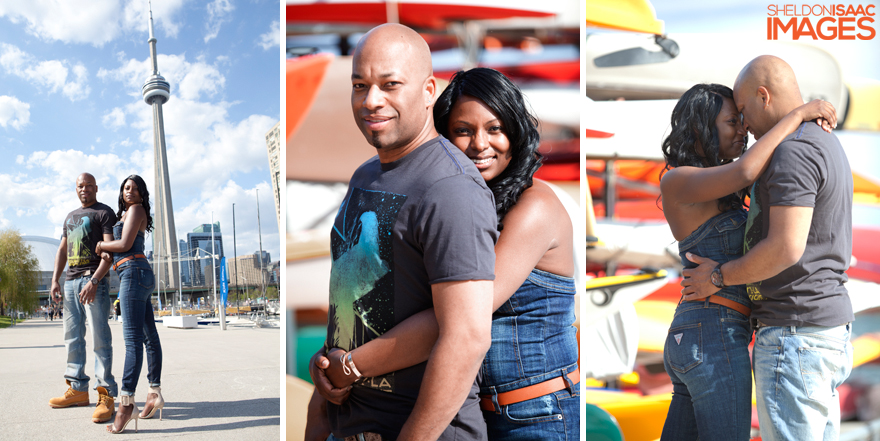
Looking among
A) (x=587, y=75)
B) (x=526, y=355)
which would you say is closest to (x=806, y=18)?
(x=587, y=75)

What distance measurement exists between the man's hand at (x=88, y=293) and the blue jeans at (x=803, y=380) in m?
3.75

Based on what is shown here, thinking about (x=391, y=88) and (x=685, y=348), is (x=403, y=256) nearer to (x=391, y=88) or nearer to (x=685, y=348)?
(x=391, y=88)

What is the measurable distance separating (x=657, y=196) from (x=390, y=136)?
1.86 metres

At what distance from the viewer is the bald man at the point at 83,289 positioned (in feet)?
11.0

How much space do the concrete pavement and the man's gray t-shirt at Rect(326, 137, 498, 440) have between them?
84.6 inches

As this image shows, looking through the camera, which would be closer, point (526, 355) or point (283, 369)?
point (526, 355)

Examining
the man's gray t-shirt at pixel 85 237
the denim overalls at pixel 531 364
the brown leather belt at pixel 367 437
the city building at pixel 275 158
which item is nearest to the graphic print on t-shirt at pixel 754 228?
the denim overalls at pixel 531 364

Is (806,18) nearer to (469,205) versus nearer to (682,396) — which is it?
(682,396)

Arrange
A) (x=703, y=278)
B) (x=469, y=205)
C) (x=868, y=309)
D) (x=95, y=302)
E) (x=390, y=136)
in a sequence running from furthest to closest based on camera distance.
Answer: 1. (x=95, y=302)
2. (x=868, y=309)
3. (x=703, y=278)
4. (x=390, y=136)
5. (x=469, y=205)

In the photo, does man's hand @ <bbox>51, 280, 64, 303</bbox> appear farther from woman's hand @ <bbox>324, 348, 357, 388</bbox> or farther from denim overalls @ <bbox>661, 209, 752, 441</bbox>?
denim overalls @ <bbox>661, 209, 752, 441</bbox>

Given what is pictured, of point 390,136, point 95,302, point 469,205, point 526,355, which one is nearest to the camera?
point 469,205

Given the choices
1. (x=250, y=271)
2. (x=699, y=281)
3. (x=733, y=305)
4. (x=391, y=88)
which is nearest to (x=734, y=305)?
(x=733, y=305)

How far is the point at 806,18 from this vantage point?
2490mm

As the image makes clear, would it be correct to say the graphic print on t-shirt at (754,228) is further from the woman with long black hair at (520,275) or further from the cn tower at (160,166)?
the cn tower at (160,166)
